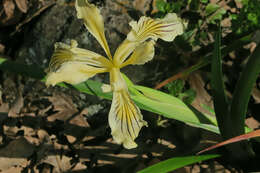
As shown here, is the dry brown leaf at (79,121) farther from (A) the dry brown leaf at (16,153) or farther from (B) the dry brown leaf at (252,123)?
(B) the dry brown leaf at (252,123)

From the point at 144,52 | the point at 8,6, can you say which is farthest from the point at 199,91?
the point at 8,6

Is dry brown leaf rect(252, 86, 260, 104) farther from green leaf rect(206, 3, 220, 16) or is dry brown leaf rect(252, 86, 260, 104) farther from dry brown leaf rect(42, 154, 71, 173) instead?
dry brown leaf rect(42, 154, 71, 173)

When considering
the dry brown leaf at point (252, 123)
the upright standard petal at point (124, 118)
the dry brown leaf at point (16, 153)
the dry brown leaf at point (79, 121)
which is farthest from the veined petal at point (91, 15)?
the dry brown leaf at point (252, 123)

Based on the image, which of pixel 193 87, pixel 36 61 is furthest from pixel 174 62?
pixel 36 61

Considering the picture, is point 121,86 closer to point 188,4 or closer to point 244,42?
point 244,42

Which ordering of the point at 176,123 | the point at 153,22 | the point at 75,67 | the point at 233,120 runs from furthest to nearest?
the point at 176,123 → the point at 233,120 → the point at 153,22 → the point at 75,67

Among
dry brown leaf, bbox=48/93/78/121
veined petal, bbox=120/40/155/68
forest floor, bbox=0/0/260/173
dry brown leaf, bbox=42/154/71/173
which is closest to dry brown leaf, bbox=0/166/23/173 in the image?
forest floor, bbox=0/0/260/173

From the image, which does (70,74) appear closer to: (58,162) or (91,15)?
(91,15)
